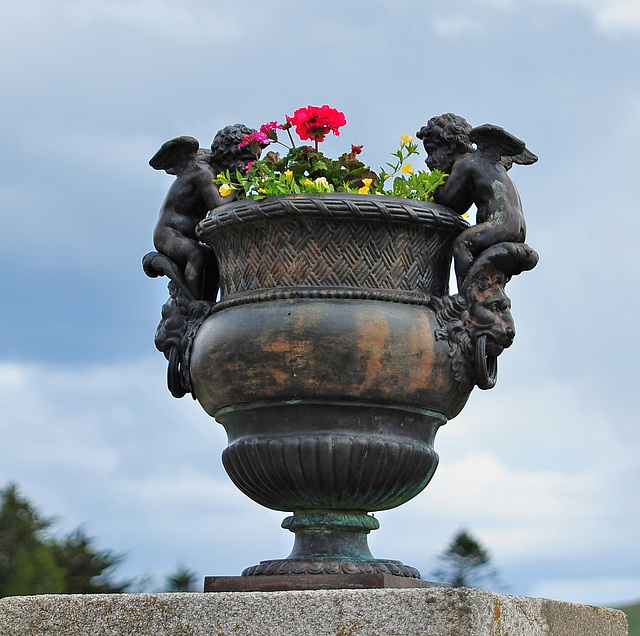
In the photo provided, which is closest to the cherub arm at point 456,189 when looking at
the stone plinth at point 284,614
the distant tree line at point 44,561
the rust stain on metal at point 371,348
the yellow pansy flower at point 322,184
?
the yellow pansy flower at point 322,184

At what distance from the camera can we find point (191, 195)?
5.54 metres

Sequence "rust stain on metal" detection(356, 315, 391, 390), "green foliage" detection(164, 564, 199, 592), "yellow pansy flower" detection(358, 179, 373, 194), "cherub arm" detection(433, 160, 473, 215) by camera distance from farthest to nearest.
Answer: "green foliage" detection(164, 564, 199, 592) < "cherub arm" detection(433, 160, 473, 215) < "yellow pansy flower" detection(358, 179, 373, 194) < "rust stain on metal" detection(356, 315, 391, 390)

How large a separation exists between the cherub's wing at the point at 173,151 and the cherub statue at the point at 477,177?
100 cm

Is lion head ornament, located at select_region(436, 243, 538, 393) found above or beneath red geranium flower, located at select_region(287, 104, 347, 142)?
beneath

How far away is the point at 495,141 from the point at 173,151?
142 cm

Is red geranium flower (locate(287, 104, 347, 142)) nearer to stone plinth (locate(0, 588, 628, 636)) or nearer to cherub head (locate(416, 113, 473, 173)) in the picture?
cherub head (locate(416, 113, 473, 173))

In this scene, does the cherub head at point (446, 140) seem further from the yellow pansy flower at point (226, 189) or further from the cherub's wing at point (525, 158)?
the yellow pansy flower at point (226, 189)

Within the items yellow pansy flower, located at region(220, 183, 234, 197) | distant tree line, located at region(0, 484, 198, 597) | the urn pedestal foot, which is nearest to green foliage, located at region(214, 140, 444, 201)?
yellow pansy flower, located at region(220, 183, 234, 197)

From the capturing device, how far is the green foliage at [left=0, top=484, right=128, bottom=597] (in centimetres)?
1316

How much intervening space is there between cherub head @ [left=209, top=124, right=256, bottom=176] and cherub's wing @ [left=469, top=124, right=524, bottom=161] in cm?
99

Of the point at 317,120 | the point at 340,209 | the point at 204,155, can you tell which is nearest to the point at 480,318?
the point at 340,209

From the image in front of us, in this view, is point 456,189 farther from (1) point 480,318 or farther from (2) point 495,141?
(1) point 480,318

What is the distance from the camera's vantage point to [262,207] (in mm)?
4984

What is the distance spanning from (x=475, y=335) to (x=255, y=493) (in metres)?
1.12
